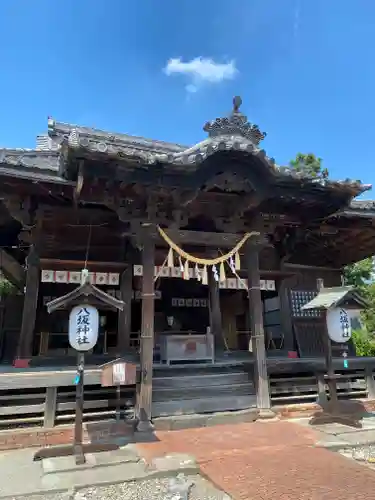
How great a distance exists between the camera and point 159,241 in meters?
8.34

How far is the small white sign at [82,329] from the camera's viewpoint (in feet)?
19.6

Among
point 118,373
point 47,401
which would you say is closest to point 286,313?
point 118,373

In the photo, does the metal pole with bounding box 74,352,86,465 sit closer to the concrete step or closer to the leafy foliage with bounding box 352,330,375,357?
the concrete step

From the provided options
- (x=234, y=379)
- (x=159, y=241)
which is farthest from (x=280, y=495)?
(x=159, y=241)

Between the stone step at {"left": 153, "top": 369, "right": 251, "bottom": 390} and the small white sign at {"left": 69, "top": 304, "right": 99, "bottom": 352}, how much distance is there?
2.36 metres

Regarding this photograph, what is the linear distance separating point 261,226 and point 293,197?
1.05 m

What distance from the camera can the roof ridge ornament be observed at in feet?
27.7

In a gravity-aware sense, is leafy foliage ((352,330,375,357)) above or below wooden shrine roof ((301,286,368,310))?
below

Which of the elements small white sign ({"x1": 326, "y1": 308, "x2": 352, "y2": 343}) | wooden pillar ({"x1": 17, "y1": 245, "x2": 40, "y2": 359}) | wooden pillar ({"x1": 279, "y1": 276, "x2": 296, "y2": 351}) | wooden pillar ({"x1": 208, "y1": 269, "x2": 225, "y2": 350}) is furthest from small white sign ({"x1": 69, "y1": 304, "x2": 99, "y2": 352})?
wooden pillar ({"x1": 279, "y1": 276, "x2": 296, "y2": 351})

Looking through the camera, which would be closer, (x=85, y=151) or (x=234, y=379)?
(x=85, y=151)

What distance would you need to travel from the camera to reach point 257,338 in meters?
8.27

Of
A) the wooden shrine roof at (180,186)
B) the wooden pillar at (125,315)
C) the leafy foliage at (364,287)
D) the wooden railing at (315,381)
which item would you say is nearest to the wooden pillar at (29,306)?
the wooden shrine roof at (180,186)

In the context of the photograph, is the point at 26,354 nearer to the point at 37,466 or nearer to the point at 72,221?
the point at 72,221

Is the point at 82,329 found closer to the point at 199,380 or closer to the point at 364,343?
the point at 199,380
